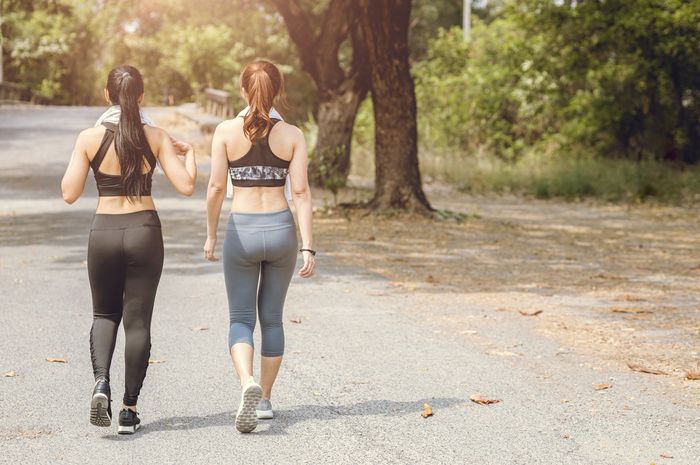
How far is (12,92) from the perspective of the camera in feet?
177

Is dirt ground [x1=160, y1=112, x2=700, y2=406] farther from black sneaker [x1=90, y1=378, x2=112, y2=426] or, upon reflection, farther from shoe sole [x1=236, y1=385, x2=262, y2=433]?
black sneaker [x1=90, y1=378, x2=112, y2=426]

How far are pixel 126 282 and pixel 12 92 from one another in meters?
51.2

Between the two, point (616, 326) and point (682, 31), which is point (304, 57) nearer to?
point (682, 31)

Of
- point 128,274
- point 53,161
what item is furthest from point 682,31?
point 128,274

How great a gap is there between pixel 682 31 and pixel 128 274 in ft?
60.7

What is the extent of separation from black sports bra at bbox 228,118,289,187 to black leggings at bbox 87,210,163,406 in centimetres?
45

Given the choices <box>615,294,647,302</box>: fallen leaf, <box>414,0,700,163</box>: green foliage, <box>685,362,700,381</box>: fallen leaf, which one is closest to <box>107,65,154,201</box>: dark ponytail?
<box>685,362,700,381</box>: fallen leaf

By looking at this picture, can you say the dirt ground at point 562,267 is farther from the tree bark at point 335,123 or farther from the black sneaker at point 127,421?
the black sneaker at point 127,421

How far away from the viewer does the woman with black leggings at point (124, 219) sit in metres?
5.33

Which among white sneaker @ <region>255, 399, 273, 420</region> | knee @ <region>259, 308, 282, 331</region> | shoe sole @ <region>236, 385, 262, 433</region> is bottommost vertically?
white sneaker @ <region>255, 399, 273, 420</region>

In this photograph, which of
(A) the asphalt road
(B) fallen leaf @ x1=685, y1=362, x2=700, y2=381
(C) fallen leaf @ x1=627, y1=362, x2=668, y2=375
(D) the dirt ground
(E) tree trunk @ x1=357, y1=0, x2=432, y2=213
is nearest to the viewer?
(A) the asphalt road

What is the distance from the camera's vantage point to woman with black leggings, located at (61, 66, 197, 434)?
5332 millimetres

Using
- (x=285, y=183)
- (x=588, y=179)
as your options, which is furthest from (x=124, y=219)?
(x=588, y=179)

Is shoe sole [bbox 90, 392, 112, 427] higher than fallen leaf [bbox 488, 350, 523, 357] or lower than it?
higher
